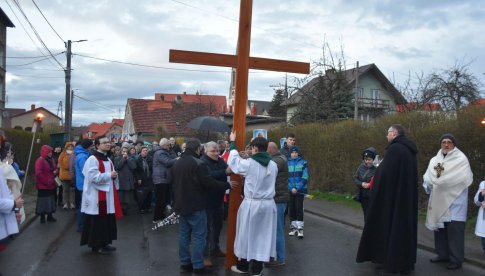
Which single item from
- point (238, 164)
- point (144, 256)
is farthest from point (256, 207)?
point (144, 256)

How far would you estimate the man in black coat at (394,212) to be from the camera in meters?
6.94

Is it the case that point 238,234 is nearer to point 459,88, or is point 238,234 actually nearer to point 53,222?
point 53,222

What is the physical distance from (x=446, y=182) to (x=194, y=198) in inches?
150

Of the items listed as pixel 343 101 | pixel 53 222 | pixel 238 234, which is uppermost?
pixel 343 101

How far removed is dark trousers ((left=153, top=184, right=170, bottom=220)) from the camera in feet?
37.3

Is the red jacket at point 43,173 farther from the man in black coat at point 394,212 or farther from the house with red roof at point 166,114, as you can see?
the house with red roof at point 166,114

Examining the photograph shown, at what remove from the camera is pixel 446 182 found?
737 centimetres

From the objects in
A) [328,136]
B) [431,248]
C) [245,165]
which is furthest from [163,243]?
[328,136]

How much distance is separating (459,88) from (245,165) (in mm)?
25713

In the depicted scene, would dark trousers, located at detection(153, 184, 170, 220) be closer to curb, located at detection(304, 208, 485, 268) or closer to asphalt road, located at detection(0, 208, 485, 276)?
asphalt road, located at detection(0, 208, 485, 276)

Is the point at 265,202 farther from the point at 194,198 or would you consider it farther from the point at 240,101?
the point at 240,101

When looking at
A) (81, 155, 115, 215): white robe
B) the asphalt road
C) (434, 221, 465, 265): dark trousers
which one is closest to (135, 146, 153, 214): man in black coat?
the asphalt road

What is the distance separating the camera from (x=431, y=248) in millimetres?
8664

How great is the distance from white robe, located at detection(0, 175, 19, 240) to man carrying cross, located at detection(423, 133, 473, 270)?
589 cm
